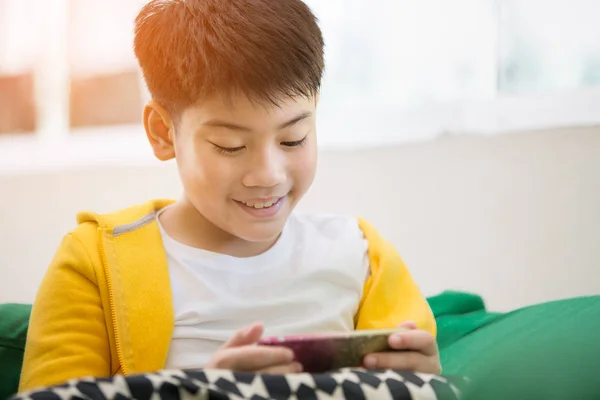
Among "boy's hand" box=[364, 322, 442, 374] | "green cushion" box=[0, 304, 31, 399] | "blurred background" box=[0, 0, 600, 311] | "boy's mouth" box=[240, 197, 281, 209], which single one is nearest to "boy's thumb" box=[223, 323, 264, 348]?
"boy's hand" box=[364, 322, 442, 374]

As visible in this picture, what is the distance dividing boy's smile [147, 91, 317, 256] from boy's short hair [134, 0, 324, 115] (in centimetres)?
2

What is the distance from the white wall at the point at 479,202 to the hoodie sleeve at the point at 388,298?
79 centimetres

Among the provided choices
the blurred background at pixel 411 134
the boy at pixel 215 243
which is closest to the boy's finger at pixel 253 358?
the boy at pixel 215 243

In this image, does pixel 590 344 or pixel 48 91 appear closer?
pixel 590 344

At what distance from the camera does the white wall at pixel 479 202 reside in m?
2.01

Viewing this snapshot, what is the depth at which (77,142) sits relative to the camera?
85.4 inches

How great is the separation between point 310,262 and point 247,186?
0.20m

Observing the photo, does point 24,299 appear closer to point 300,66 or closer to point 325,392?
point 300,66

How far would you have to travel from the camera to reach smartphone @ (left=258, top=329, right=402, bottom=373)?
906 mm

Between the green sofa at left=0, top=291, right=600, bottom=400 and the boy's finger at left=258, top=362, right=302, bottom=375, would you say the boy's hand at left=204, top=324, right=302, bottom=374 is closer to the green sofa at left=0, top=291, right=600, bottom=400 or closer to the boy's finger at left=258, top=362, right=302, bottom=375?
the boy's finger at left=258, top=362, right=302, bottom=375

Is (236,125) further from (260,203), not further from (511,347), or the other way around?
(511,347)

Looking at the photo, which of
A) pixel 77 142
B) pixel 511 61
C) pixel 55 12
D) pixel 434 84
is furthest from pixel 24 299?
pixel 511 61

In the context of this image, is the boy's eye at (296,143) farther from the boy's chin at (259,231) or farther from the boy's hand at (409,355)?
the boy's hand at (409,355)

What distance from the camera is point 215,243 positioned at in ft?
4.07
